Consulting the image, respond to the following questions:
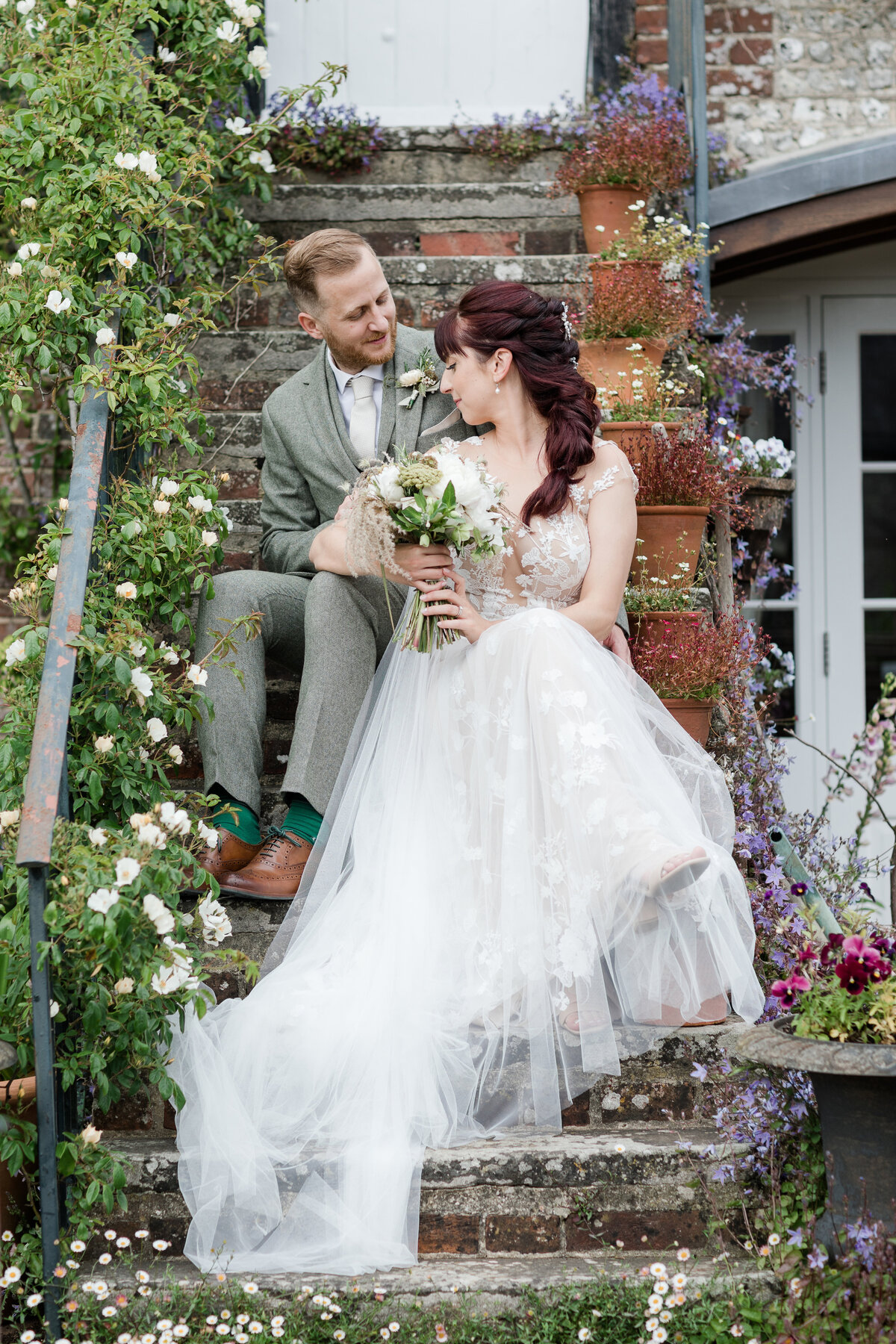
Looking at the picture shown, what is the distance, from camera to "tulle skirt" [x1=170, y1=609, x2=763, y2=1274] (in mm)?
2160

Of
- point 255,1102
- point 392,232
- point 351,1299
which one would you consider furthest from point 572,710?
point 392,232

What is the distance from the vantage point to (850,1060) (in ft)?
6.27

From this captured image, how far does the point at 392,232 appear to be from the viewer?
462 cm

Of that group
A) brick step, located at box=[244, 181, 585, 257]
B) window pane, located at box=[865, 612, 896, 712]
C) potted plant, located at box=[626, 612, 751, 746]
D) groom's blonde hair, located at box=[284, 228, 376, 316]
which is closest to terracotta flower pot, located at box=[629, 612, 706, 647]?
potted plant, located at box=[626, 612, 751, 746]

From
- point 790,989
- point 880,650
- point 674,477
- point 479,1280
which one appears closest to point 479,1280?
point 479,1280

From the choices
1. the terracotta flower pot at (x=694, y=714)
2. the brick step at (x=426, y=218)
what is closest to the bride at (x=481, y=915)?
the terracotta flower pot at (x=694, y=714)

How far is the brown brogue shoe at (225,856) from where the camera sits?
9.41ft

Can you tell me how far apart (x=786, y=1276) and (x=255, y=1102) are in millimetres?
966

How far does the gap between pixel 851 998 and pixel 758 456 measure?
238 cm

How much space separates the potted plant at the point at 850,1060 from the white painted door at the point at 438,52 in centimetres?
459

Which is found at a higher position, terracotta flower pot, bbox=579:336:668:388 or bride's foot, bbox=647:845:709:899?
terracotta flower pot, bbox=579:336:668:388

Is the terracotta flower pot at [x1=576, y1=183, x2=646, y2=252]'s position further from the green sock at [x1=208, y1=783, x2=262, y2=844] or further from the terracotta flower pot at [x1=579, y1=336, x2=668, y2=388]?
the green sock at [x1=208, y1=783, x2=262, y2=844]

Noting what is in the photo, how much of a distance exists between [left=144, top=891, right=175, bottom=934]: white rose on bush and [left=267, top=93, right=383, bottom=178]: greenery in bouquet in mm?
3675

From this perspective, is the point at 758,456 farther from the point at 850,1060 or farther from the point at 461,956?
the point at 850,1060
